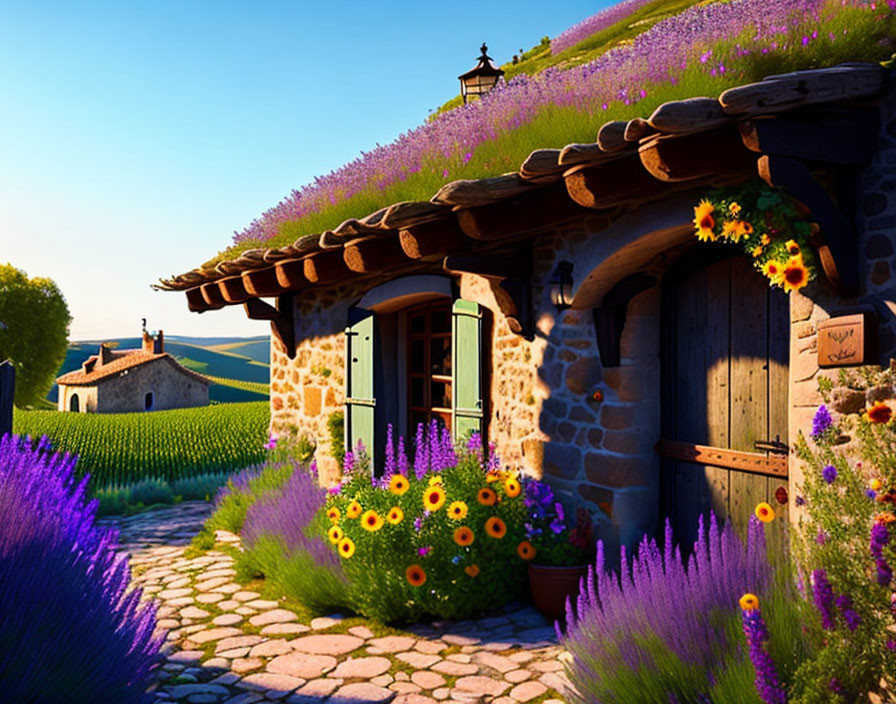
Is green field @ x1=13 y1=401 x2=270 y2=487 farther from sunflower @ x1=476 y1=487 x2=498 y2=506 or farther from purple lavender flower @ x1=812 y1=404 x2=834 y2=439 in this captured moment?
purple lavender flower @ x1=812 y1=404 x2=834 y2=439

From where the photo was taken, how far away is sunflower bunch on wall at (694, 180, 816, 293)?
3656 mm

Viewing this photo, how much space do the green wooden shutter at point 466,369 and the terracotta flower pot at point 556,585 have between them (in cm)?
136

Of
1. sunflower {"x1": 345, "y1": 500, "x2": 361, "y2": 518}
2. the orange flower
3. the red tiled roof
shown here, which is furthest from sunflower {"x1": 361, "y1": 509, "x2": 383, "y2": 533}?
the red tiled roof

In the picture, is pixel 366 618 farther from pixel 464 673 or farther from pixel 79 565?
pixel 79 565

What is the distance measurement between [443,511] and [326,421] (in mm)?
3032

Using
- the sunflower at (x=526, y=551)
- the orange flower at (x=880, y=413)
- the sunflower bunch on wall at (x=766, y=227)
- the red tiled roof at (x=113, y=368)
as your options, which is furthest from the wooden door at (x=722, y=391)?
the red tiled roof at (x=113, y=368)

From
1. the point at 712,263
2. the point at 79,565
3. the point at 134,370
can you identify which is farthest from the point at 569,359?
the point at 134,370

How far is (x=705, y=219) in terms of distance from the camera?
392 cm

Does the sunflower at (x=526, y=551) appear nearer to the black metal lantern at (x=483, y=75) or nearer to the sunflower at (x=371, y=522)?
the sunflower at (x=371, y=522)

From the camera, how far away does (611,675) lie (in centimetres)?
318

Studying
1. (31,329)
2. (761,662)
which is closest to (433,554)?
(761,662)

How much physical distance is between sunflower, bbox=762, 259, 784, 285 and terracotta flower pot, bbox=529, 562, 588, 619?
2.13 m

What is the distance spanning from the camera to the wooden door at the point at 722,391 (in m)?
4.36

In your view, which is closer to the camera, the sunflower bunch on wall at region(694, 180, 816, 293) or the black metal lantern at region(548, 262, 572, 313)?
the sunflower bunch on wall at region(694, 180, 816, 293)
